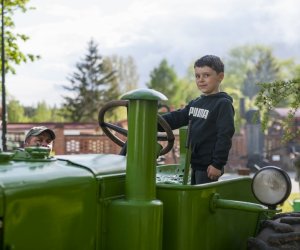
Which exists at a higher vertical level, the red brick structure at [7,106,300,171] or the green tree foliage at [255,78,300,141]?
the green tree foliage at [255,78,300,141]

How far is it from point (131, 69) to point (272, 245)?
6694 centimetres

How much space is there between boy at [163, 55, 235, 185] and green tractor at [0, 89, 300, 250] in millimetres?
262

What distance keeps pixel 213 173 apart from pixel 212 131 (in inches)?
12.5

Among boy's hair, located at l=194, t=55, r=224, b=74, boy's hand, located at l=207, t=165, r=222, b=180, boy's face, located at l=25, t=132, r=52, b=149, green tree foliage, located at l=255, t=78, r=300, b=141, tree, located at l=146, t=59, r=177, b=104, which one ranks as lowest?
boy's hand, located at l=207, t=165, r=222, b=180

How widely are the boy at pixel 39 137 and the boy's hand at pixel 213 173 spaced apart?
53.8 inches

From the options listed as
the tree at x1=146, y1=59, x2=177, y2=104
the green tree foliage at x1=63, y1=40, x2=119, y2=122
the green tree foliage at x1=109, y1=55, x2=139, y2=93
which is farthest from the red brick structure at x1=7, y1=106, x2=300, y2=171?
the green tree foliage at x1=109, y1=55, x2=139, y2=93

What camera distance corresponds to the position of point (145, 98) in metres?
2.94

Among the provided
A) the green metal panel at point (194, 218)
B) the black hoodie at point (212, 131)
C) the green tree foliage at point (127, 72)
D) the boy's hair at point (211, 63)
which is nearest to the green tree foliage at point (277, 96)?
the boy's hair at point (211, 63)

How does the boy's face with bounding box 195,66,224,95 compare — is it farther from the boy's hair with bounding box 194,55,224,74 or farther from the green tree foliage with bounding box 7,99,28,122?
the green tree foliage with bounding box 7,99,28,122

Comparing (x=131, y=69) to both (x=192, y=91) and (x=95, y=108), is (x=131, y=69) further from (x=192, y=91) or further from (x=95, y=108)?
(x=95, y=108)

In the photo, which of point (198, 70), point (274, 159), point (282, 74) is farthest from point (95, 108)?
point (198, 70)

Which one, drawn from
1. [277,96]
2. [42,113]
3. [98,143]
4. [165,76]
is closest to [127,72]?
[165,76]

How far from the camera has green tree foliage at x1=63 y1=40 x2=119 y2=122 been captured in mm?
41500

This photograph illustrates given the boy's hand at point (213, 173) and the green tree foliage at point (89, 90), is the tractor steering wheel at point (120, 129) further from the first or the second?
the green tree foliage at point (89, 90)
